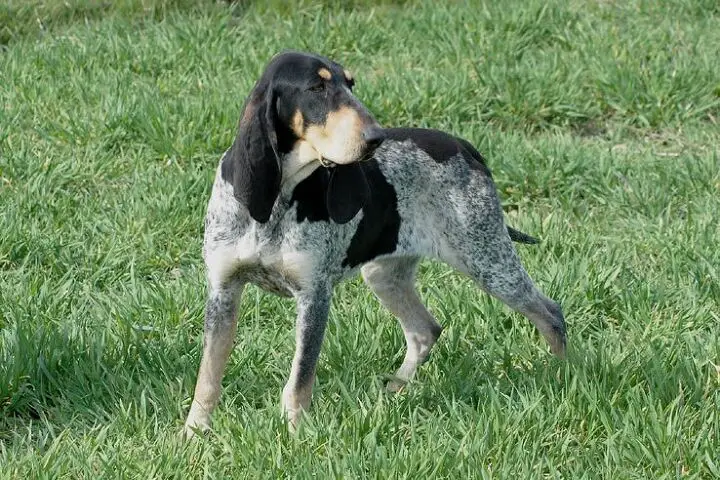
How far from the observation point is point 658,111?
25.6 feet

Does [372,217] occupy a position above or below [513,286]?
above

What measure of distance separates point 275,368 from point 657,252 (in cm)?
218

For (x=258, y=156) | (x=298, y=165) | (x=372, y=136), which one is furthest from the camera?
(x=298, y=165)

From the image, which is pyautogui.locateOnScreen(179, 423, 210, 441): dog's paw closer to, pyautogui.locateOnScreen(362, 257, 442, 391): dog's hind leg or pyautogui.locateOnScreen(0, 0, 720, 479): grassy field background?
pyautogui.locateOnScreen(0, 0, 720, 479): grassy field background

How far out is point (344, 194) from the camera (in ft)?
14.0

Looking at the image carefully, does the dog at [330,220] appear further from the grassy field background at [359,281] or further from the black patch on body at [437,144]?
the grassy field background at [359,281]

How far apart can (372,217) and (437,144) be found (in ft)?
1.53

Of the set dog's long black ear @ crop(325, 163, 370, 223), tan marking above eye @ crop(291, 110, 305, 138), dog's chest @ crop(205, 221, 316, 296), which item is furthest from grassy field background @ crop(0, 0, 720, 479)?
tan marking above eye @ crop(291, 110, 305, 138)

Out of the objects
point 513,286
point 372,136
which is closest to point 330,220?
point 372,136

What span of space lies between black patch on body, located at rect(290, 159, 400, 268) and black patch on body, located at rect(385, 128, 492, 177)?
233 millimetres

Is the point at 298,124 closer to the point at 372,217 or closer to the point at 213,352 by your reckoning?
the point at 372,217

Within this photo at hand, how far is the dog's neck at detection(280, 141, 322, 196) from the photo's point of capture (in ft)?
13.6

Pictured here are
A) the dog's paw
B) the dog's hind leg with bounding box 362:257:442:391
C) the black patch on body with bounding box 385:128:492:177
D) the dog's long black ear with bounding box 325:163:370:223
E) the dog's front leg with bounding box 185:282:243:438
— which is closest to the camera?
the dog's long black ear with bounding box 325:163:370:223

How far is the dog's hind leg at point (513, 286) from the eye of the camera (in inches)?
193
